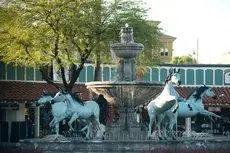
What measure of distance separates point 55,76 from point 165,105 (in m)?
25.8

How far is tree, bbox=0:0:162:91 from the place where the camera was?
36.7m

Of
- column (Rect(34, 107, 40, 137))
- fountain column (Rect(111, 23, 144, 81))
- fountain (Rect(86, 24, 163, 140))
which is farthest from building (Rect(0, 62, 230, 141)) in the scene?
fountain (Rect(86, 24, 163, 140))

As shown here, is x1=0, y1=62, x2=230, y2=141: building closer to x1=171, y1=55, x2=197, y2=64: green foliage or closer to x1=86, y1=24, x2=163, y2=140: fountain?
x1=86, y1=24, x2=163, y2=140: fountain

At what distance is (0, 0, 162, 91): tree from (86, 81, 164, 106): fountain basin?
10.2 metres

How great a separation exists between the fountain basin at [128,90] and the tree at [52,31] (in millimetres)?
10213

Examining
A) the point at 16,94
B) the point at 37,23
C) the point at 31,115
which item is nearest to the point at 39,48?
the point at 37,23

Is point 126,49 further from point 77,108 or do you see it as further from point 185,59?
point 185,59

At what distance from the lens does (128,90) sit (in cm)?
2648

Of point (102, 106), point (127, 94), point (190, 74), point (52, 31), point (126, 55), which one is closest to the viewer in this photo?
point (127, 94)

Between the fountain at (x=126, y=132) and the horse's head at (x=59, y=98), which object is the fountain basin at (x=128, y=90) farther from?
the horse's head at (x=59, y=98)

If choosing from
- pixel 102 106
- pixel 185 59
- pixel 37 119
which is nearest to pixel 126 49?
pixel 102 106

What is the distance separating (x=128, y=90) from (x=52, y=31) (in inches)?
472

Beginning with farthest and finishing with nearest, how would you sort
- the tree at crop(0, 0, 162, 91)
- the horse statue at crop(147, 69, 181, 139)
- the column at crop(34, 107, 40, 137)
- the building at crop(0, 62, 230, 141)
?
the column at crop(34, 107, 40, 137), the building at crop(0, 62, 230, 141), the tree at crop(0, 0, 162, 91), the horse statue at crop(147, 69, 181, 139)

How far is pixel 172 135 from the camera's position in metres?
25.6
